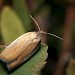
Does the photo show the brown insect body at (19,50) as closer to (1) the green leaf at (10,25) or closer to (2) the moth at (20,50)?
(2) the moth at (20,50)

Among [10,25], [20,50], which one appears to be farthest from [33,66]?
[10,25]

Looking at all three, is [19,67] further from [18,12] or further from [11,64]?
[18,12]

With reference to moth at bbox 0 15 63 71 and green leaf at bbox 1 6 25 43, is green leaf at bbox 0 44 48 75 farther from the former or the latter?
green leaf at bbox 1 6 25 43

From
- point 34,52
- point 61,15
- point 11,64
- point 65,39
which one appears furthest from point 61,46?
point 11,64

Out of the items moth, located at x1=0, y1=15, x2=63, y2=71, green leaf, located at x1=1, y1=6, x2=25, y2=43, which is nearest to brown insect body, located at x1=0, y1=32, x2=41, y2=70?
moth, located at x1=0, y1=15, x2=63, y2=71

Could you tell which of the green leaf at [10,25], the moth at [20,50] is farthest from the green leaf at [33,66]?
the green leaf at [10,25]
